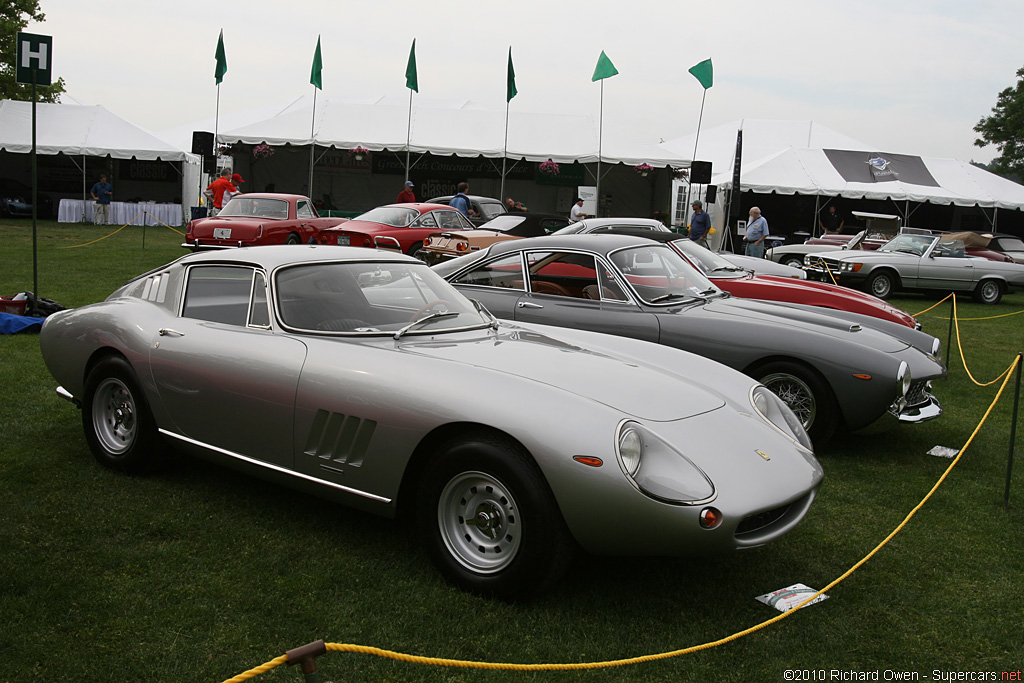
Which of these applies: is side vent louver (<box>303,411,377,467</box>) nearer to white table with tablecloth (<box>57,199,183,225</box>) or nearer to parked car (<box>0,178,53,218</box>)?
white table with tablecloth (<box>57,199,183,225</box>)

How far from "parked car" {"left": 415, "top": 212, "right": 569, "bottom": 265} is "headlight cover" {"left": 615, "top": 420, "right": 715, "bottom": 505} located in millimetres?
9561

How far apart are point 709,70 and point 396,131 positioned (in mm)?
9645

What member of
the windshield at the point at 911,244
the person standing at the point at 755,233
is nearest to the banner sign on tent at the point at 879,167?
the windshield at the point at 911,244

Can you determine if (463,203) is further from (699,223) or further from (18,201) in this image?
(18,201)

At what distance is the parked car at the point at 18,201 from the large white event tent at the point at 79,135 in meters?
1.70

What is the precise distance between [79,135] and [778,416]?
28.0 meters

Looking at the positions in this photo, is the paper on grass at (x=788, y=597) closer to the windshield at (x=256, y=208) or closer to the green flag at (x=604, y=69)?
the windshield at (x=256, y=208)

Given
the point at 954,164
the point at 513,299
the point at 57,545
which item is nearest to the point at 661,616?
the point at 57,545

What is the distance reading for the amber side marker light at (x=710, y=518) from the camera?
2.88 m

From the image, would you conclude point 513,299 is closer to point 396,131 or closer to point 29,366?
point 29,366

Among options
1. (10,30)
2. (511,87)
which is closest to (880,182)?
(511,87)

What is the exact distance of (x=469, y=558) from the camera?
3232mm

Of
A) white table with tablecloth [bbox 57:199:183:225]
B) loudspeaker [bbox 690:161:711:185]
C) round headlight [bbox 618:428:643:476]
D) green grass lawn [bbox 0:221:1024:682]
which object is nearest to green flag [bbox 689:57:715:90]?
loudspeaker [bbox 690:161:711:185]

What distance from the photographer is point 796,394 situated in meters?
5.45
